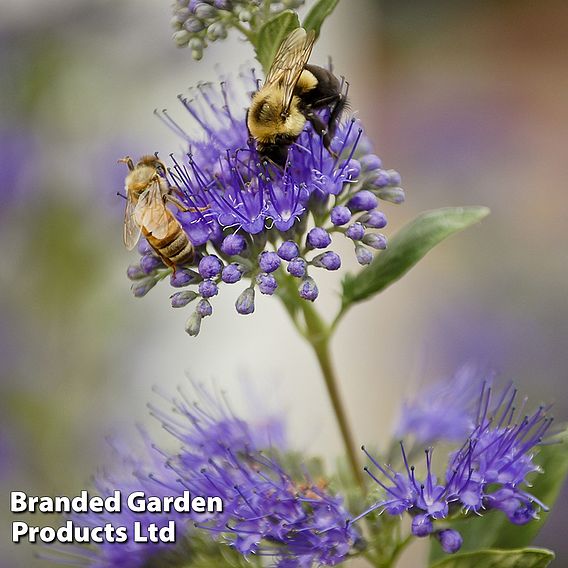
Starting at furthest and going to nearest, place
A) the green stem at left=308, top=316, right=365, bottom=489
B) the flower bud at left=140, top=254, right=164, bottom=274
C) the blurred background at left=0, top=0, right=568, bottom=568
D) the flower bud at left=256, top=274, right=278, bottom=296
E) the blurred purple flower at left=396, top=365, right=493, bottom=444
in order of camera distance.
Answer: the blurred background at left=0, top=0, right=568, bottom=568, the blurred purple flower at left=396, top=365, right=493, bottom=444, the green stem at left=308, top=316, right=365, bottom=489, the flower bud at left=140, top=254, right=164, bottom=274, the flower bud at left=256, top=274, right=278, bottom=296

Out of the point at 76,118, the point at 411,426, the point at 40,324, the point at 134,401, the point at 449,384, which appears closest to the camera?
the point at 411,426

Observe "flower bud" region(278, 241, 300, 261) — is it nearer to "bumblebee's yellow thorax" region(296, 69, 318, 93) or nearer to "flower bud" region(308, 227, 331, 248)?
"flower bud" region(308, 227, 331, 248)

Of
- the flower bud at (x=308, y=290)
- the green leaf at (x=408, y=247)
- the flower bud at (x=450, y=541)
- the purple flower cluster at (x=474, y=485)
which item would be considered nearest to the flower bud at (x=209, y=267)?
the flower bud at (x=308, y=290)

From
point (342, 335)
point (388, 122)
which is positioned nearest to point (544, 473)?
point (342, 335)

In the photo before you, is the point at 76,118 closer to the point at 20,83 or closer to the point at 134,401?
the point at 20,83

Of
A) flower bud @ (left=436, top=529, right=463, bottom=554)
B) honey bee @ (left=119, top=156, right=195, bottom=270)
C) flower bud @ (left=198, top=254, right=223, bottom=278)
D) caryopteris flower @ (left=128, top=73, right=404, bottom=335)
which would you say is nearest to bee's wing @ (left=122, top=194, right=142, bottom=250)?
honey bee @ (left=119, top=156, right=195, bottom=270)

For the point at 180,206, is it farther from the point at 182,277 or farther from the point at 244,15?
the point at 244,15
